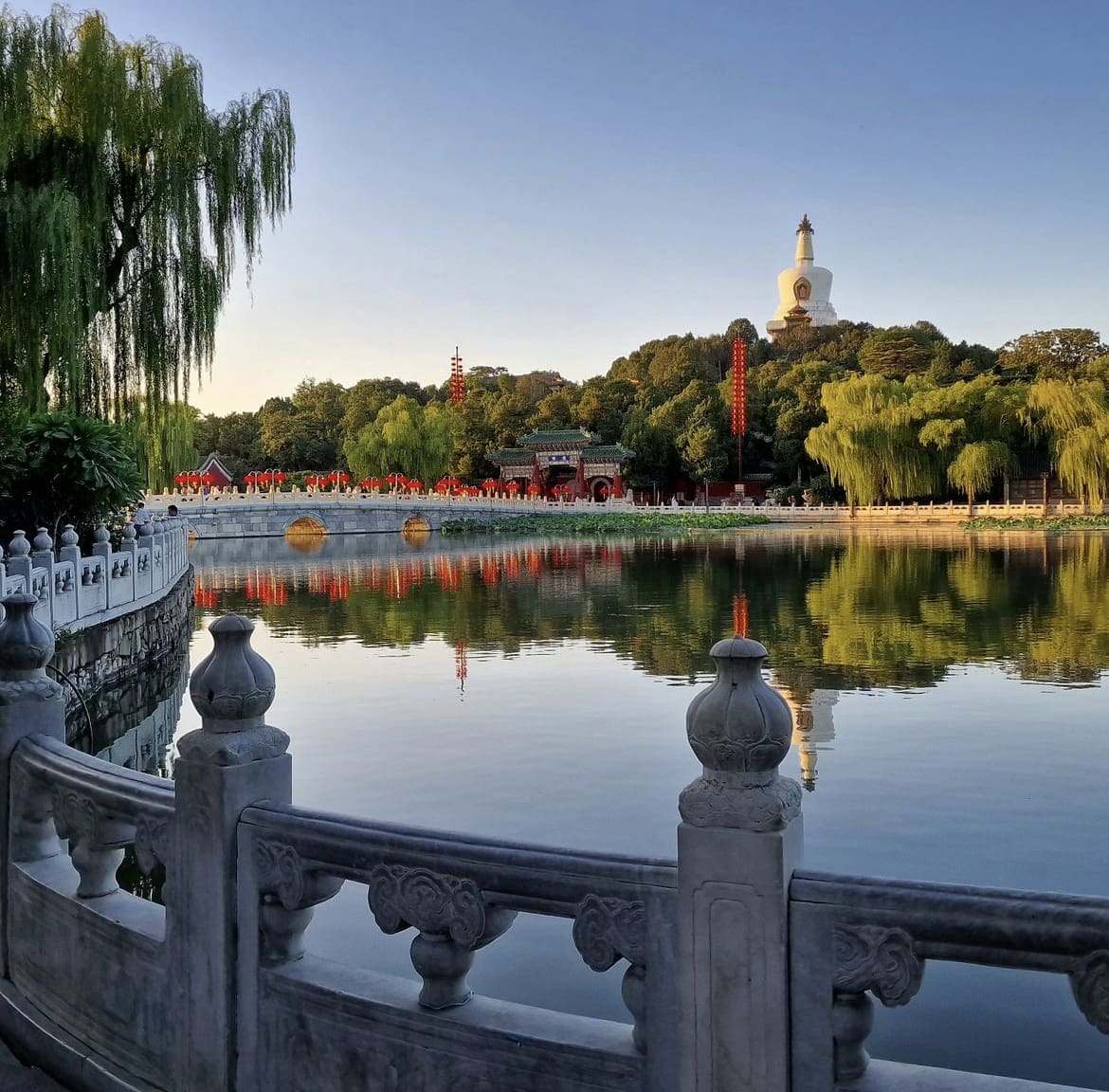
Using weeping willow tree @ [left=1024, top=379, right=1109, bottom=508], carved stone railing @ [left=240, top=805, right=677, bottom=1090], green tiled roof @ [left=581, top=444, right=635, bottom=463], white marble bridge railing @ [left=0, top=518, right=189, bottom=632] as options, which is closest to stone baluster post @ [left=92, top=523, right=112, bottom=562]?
white marble bridge railing @ [left=0, top=518, right=189, bottom=632]

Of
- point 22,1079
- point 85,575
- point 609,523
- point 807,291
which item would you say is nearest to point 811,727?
point 22,1079

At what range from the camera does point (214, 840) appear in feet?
7.12

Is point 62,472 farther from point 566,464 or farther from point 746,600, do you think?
point 566,464

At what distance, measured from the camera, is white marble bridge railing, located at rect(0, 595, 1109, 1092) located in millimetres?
1623

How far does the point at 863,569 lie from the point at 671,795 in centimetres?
1520

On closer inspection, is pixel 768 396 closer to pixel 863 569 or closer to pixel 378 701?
pixel 863 569

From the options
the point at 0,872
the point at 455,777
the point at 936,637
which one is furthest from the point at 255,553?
the point at 0,872

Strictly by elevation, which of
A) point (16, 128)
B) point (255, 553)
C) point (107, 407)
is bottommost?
point (255, 553)

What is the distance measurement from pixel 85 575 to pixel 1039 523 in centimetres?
3227

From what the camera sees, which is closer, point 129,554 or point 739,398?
point 129,554

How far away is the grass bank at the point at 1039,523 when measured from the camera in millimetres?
34375

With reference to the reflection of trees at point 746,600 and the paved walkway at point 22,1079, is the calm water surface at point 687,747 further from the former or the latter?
the paved walkway at point 22,1079

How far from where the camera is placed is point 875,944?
1.60m

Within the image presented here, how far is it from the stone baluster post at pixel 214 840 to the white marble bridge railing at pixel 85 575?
402cm
